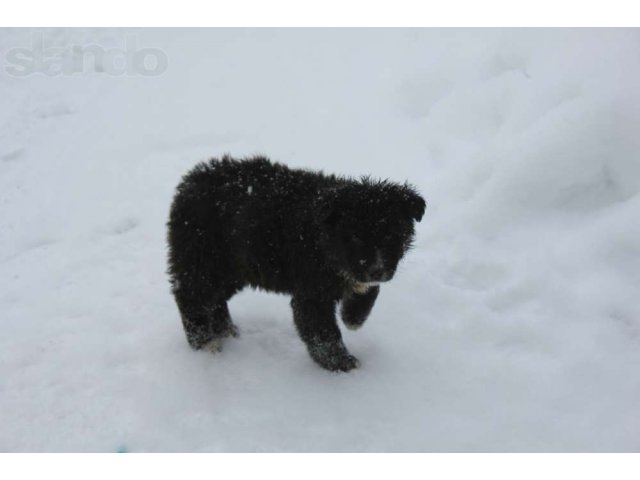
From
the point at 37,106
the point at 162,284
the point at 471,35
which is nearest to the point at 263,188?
the point at 162,284

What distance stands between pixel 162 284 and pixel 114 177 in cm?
319

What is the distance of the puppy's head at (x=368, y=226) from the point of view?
464 cm

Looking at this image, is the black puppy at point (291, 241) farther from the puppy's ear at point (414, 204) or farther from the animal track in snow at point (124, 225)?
the animal track in snow at point (124, 225)

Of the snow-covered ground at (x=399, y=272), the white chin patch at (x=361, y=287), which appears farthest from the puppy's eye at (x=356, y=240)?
the snow-covered ground at (x=399, y=272)

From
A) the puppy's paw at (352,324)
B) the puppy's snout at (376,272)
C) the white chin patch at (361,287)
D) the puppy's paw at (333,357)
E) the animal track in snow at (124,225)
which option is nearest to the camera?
the puppy's snout at (376,272)

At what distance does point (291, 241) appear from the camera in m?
5.12

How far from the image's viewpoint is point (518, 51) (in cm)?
881

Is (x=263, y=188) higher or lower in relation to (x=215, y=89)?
lower

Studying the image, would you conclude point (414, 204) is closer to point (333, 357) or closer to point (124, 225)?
point (333, 357)

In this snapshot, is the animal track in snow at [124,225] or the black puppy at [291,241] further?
the animal track in snow at [124,225]

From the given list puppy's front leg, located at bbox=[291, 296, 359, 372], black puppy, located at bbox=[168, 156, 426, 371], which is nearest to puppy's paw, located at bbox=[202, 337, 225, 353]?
black puppy, located at bbox=[168, 156, 426, 371]

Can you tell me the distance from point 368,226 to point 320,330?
1109 millimetres

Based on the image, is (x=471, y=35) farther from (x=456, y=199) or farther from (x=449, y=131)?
(x=456, y=199)

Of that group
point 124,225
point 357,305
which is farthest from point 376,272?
point 124,225
